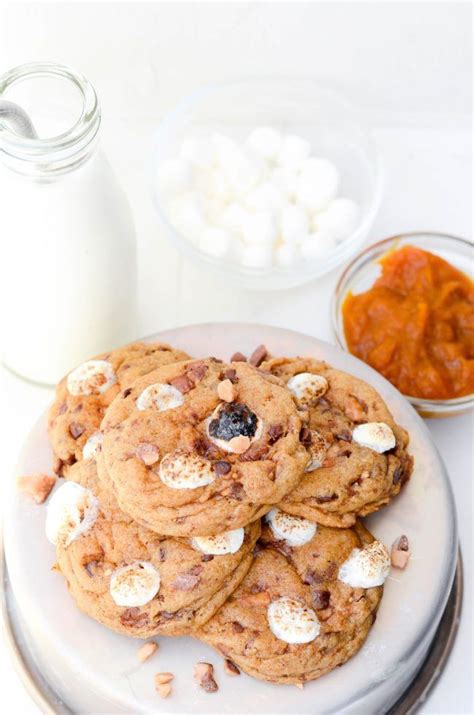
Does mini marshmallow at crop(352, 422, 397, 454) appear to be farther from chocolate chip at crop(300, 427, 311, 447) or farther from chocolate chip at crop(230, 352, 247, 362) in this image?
chocolate chip at crop(230, 352, 247, 362)

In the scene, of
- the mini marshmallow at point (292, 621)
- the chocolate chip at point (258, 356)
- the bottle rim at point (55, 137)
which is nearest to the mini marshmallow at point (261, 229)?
the chocolate chip at point (258, 356)

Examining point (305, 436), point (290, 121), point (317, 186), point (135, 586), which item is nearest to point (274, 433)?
point (305, 436)

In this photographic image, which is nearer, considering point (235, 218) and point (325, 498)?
point (325, 498)

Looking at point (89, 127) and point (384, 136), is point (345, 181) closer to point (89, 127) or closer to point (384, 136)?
point (384, 136)

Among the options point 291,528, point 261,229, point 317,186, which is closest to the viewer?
point 291,528

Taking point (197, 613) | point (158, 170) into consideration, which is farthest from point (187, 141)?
point (197, 613)

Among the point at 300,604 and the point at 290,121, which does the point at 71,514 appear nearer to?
the point at 300,604

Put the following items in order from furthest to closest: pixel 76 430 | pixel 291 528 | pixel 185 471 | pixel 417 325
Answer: pixel 417 325, pixel 76 430, pixel 291 528, pixel 185 471

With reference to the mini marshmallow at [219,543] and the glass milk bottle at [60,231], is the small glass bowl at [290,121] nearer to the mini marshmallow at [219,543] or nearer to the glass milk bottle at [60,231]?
the glass milk bottle at [60,231]
